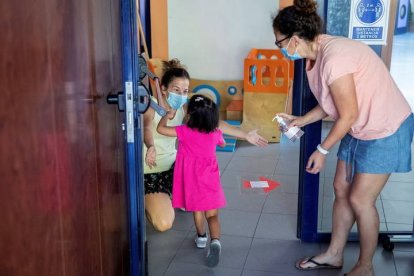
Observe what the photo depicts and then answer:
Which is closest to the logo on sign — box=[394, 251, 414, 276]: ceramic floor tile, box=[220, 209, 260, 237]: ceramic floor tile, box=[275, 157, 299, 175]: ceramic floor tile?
box=[394, 251, 414, 276]: ceramic floor tile

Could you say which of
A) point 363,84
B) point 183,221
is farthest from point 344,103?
point 183,221

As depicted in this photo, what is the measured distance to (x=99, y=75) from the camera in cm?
173

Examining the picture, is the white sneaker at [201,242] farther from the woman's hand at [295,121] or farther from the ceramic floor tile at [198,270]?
the woman's hand at [295,121]

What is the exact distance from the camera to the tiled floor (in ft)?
8.75

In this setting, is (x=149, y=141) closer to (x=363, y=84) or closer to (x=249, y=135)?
(x=249, y=135)

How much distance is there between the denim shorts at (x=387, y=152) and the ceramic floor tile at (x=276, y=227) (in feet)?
2.82

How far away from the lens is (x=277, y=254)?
9.25 feet

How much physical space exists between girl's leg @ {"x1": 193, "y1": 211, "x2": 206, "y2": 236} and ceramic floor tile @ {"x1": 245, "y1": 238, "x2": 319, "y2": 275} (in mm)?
292

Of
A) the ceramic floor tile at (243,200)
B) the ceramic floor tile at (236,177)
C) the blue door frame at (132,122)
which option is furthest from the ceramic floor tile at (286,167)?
the blue door frame at (132,122)

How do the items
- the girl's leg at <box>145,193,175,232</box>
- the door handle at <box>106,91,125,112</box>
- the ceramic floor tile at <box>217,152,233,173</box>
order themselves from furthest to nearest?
1. the ceramic floor tile at <box>217,152,233,173</box>
2. the girl's leg at <box>145,193,175,232</box>
3. the door handle at <box>106,91,125,112</box>

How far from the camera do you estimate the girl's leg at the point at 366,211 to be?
7.61ft

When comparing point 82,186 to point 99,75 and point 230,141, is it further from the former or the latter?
point 230,141

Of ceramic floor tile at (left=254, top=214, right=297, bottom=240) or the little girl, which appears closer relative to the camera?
the little girl

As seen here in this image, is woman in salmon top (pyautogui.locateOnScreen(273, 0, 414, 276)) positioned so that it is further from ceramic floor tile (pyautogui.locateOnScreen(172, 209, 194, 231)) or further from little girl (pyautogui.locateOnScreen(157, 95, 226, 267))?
ceramic floor tile (pyautogui.locateOnScreen(172, 209, 194, 231))
